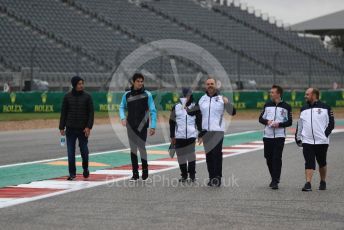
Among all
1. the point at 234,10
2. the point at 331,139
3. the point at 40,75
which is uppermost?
the point at 234,10

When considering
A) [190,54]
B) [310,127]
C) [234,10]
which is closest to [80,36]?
[190,54]

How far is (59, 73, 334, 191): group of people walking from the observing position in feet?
37.7

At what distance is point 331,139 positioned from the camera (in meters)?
23.3

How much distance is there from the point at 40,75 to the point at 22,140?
1447 cm

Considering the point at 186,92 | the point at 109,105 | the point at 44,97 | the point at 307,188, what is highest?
the point at 186,92

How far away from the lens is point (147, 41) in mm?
49156

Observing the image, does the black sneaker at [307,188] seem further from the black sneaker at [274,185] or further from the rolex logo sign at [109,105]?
the rolex logo sign at [109,105]

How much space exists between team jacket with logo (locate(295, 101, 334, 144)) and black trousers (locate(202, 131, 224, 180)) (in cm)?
125

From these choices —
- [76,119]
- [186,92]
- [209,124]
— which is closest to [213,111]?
[209,124]

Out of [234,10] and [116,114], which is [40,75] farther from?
[234,10]

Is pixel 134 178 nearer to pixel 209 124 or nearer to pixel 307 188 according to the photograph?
pixel 209 124

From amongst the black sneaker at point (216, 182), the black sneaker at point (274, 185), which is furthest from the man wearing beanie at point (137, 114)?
the black sneaker at point (274, 185)

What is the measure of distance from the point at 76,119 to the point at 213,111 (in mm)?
2302

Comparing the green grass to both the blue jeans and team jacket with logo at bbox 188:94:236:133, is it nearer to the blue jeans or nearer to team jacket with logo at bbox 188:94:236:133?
Result: the blue jeans
